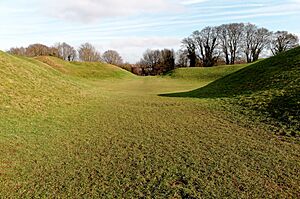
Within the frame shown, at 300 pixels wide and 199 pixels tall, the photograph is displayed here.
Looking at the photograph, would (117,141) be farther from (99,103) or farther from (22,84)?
(22,84)

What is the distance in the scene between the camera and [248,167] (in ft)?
23.0

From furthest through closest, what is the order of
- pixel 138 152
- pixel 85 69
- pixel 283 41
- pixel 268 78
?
pixel 283 41, pixel 85 69, pixel 268 78, pixel 138 152

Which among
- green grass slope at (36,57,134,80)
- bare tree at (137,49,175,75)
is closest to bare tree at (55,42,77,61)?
bare tree at (137,49,175,75)

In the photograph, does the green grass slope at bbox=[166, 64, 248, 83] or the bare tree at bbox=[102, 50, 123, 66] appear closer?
the green grass slope at bbox=[166, 64, 248, 83]

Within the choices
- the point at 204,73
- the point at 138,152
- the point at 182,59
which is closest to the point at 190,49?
the point at 182,59

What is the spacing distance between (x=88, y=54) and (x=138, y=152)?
268ft

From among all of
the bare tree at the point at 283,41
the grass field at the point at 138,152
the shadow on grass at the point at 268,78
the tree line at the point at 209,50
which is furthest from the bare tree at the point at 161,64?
the grass field at the point at 138,152

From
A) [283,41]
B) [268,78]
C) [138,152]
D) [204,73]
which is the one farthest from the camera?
[283,41]

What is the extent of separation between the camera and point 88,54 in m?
86.4

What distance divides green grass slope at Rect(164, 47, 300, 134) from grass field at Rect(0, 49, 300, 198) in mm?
981

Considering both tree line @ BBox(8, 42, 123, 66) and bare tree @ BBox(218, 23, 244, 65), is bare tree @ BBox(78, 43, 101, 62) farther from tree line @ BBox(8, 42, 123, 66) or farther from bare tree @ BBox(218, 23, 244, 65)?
bare tree @ BBox(218, 23, 244, 65)

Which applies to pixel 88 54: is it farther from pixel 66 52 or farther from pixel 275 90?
pixel 275 90

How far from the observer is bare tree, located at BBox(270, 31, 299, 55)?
68875 mm

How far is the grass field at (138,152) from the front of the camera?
20.0 ft
